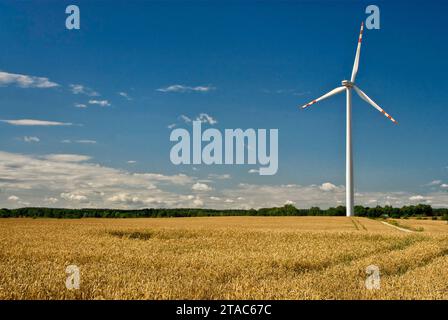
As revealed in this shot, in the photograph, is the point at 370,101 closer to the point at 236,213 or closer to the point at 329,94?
the point at 329,94

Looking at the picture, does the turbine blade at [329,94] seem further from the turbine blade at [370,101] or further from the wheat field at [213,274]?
the wheat field at [213,274]

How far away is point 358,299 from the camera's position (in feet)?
36.8

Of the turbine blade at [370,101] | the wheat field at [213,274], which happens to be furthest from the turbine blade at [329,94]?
the wheat field at [213,274]

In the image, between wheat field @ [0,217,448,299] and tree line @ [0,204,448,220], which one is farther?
tree line @ [0,204,448,220]

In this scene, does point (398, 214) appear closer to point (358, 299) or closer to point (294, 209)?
point (294, 209)

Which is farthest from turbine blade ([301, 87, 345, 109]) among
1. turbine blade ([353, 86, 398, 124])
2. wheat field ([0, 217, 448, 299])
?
wheat field ([0, 217, 448, 299])

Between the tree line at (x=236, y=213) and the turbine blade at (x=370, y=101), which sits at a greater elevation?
the turbine blade at (x=370, y=101)

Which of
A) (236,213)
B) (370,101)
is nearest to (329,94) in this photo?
(370,101)

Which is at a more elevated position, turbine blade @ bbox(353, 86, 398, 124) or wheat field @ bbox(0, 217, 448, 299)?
turbine blade @ bbox(353, 86, 398, 124)

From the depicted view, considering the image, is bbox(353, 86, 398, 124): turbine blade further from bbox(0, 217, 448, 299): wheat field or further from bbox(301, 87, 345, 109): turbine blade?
bbox(0, 217, 448, 299): wheat field

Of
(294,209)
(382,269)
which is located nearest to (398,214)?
(294,209)

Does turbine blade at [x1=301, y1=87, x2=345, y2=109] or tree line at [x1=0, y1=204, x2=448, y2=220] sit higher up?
turbine blade at [x1=301, y1=87, x2=345, y2=109]

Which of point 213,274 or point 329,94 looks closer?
point 213,274
